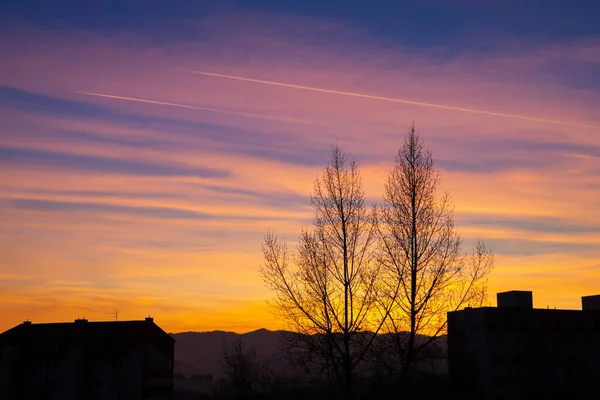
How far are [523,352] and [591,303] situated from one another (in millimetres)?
12292

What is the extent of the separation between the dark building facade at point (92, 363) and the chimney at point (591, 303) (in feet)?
122

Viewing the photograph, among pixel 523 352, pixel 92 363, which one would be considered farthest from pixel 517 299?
pixel 92 363

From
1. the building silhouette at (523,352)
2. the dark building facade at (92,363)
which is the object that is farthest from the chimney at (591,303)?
the dark building facade at (92,363)

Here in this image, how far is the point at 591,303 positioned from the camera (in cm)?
5762

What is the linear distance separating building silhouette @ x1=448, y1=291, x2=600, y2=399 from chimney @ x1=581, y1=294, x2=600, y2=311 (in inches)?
222

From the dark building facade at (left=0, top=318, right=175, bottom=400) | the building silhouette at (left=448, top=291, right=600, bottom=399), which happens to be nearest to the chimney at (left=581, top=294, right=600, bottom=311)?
the building silhouette at (left=448, top=291, right=600, bottom=399)

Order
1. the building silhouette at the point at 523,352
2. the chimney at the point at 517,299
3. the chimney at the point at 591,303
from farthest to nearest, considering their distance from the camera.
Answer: the chimney at the point at 591,303, the chimney at the point at 517,299, the building silhouette at the point at 523,352

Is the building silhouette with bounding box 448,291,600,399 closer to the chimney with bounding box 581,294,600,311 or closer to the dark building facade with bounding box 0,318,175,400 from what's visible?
the chimney with bounding box 581,294,600,311

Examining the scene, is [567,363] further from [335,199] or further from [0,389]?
[0,389]

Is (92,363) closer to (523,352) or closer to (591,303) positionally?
(523,352)

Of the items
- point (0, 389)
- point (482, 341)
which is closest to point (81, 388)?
point (0, 389)

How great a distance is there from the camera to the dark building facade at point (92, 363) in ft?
203

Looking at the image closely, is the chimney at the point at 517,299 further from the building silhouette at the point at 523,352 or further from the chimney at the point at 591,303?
the chimney at the point at 591,303

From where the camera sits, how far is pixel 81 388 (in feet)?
206
